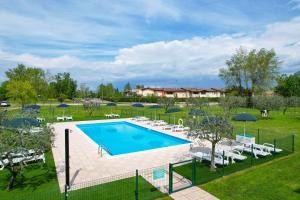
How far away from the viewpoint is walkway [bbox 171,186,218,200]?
24.2ft

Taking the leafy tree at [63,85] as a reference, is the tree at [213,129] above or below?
below

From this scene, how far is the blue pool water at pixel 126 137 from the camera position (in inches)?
649

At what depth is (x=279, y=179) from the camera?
8898 mm

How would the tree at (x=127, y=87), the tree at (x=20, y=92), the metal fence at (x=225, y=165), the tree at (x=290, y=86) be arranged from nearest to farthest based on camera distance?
the metal fence at (x=225, y=165), the tree at (x=20, y=92), the tree at (x=290, y=86), the tree at (x=127, y=87)

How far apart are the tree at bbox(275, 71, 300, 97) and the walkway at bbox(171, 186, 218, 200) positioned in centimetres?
5147

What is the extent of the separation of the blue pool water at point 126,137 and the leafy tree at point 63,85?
42.6m

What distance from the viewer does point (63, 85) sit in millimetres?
64562

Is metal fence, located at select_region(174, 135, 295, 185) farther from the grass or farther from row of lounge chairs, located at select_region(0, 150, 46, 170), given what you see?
row of lounge chairs, located at select_region(0, 150, 46, 170)

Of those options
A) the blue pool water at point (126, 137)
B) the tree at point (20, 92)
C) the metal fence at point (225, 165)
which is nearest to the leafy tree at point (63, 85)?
the tree at point (20, 92)

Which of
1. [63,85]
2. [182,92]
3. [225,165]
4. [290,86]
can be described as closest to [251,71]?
[290,86]

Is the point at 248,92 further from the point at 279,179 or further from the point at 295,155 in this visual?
the point at 279,179

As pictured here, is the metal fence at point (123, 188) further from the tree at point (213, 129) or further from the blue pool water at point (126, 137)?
the blue pool water at point (126, 137)

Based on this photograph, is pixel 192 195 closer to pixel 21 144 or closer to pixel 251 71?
pixel 21 144

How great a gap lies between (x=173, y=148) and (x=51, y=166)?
735 centimetres
